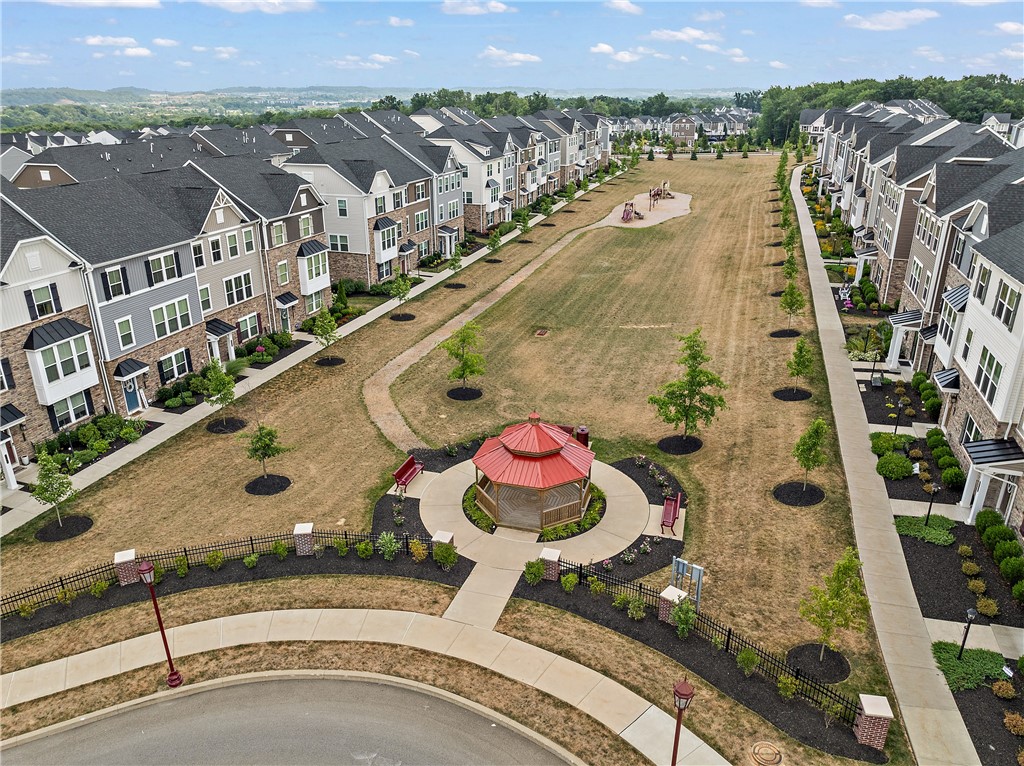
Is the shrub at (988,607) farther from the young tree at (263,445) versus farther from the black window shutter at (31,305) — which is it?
the black window shutter at (31,305)

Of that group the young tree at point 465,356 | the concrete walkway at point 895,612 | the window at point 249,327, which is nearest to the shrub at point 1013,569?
the concrete walkway at point 895,612

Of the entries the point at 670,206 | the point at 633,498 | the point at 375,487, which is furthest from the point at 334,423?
the point at 670,206

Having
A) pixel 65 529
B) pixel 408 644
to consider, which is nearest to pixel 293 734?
pixel 408 644

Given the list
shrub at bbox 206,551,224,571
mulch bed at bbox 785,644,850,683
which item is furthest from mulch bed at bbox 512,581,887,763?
shrub at bbox 206,551,224,571

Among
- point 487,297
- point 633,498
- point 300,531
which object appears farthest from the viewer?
point 487,297

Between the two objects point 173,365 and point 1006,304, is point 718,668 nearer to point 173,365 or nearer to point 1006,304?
point 1006,304

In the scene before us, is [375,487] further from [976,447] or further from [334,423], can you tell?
[976,447]
